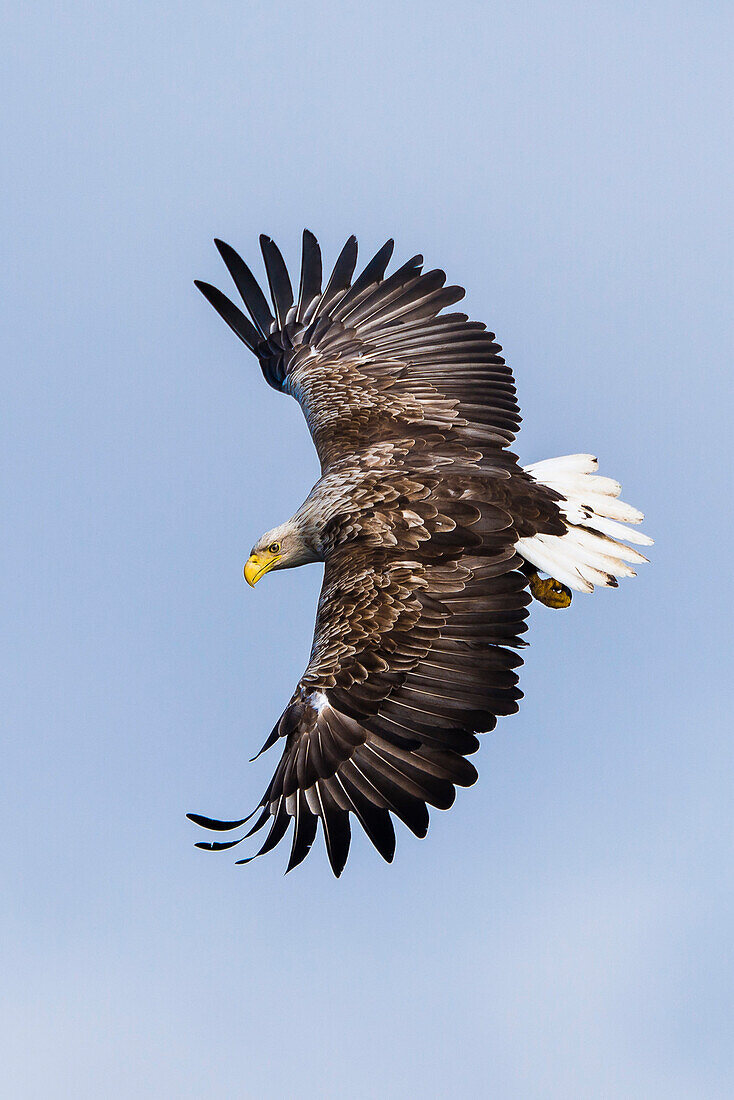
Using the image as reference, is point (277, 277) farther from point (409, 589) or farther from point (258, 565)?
point (409, 589)

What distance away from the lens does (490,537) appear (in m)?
9.54

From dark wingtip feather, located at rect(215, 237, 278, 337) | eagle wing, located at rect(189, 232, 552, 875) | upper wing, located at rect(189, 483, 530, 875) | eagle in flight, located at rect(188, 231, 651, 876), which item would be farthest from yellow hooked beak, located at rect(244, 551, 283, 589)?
dark wingtip feather, located at rect(215, 237, 278, 337)

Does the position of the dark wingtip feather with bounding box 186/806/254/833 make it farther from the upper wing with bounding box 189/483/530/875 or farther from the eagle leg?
the eagle leg

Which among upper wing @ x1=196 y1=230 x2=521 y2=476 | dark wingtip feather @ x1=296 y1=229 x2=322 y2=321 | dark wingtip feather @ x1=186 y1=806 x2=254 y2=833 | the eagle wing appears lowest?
dark wingtip feather @ x1=186 y1=806 x2=254 y2=833

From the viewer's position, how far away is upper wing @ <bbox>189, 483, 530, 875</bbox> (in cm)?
856

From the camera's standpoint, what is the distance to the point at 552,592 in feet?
34.0

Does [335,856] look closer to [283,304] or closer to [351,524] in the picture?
[351,524]

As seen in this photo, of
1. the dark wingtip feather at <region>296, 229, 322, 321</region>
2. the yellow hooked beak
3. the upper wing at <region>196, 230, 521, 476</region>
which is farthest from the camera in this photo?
the dark wingtip feather at <region>296, 229, 322, 321</region>

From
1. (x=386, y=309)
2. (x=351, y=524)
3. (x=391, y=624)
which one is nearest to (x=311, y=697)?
(x=391, y=624)

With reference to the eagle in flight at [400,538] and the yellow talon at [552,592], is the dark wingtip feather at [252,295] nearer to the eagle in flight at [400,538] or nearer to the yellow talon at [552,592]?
the eagle in flight at [400,538]

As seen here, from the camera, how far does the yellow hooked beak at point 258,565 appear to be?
1102 cm

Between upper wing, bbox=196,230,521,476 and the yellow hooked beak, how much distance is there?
2.49 ft

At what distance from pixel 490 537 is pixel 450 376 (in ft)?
6.46

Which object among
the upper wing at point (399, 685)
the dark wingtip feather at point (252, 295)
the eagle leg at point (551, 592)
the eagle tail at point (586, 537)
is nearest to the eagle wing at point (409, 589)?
the upper wing at point (399, 685)
